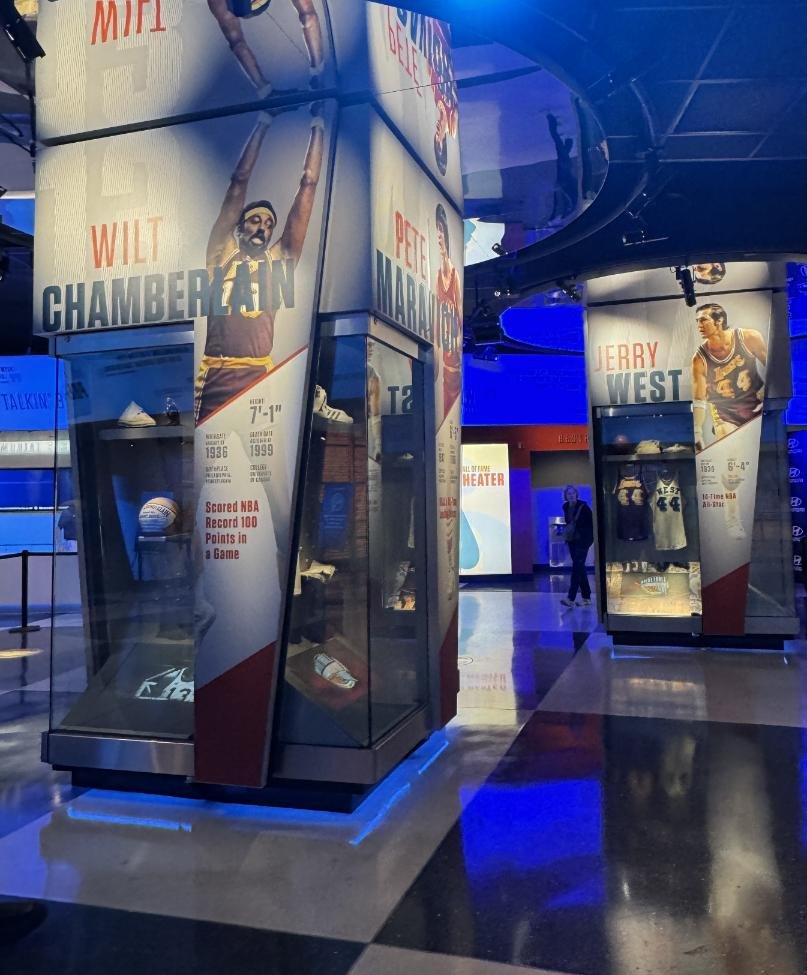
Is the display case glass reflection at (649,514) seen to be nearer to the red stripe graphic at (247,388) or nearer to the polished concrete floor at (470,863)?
the polished concrete floor at (470,863)

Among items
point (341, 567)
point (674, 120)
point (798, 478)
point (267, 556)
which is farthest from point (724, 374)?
point (798, 478)

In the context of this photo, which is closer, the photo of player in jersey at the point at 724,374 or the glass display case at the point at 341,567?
the glass display case at the point at 341,567

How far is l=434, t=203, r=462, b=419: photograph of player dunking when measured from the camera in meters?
4.58

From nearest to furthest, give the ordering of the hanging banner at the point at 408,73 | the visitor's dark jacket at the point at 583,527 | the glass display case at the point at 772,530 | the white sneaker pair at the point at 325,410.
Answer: the hanging banner at the point at 408,73 < the white sneaker pair at the point at 325,410 < the glass display case at the point at 772,530 < the visitor's dark jacket at the point at 583,527

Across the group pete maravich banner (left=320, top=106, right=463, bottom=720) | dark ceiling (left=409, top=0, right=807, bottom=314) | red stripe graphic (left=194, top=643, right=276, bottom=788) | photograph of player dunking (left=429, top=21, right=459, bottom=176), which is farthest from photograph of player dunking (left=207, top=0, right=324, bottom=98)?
red stripe graphic (left=194, top=643, right=276, bottom=788)

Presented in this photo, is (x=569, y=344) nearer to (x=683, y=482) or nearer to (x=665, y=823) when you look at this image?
(x=683, y=482)

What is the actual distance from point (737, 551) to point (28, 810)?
6424mm

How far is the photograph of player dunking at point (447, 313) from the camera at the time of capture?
458cm

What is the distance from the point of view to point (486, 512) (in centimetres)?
1460

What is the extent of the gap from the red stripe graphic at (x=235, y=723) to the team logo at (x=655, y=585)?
5.44 metres

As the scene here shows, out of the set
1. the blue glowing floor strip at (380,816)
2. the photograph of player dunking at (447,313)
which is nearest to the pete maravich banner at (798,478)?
the photograph of player dunking at (447,313)

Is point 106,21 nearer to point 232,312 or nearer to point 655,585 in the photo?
point 232,312

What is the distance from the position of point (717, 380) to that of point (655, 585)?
2.15 meters

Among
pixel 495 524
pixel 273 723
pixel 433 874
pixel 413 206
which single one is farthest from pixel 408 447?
pixel 495 524
